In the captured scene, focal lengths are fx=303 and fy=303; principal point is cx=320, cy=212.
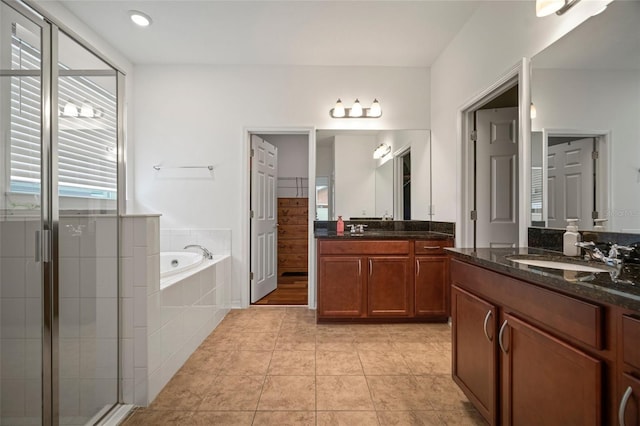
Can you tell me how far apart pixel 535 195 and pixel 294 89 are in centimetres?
245

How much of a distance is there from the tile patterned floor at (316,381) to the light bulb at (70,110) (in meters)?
1.51

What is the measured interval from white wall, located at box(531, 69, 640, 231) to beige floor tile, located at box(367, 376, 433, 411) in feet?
4.14

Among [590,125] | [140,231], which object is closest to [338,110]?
[590,125]

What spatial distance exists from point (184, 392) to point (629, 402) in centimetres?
191

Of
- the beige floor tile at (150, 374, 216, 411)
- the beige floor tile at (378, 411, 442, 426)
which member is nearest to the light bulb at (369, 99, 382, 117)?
the beige floor tile at (378, 411, 442, 426)

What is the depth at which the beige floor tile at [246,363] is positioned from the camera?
195 centimetres

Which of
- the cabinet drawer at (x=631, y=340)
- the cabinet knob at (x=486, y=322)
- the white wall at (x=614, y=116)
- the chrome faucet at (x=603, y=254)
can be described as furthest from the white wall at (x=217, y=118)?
the cabinet drawer at (x=631, y=340)

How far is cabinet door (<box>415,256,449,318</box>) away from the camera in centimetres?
277

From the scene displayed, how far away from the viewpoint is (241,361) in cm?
210

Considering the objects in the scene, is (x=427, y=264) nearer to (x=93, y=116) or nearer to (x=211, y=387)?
(x=211, y=387)

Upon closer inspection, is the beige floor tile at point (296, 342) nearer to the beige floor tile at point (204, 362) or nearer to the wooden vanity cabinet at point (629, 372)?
the beige floor tile at point (204, 362)

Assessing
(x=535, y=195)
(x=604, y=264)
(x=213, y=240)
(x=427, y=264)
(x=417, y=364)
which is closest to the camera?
(x=604, y=264)

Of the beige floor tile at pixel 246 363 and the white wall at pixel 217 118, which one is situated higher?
the white wall at pixel 217 118

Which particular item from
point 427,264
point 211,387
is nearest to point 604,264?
point 427,264
